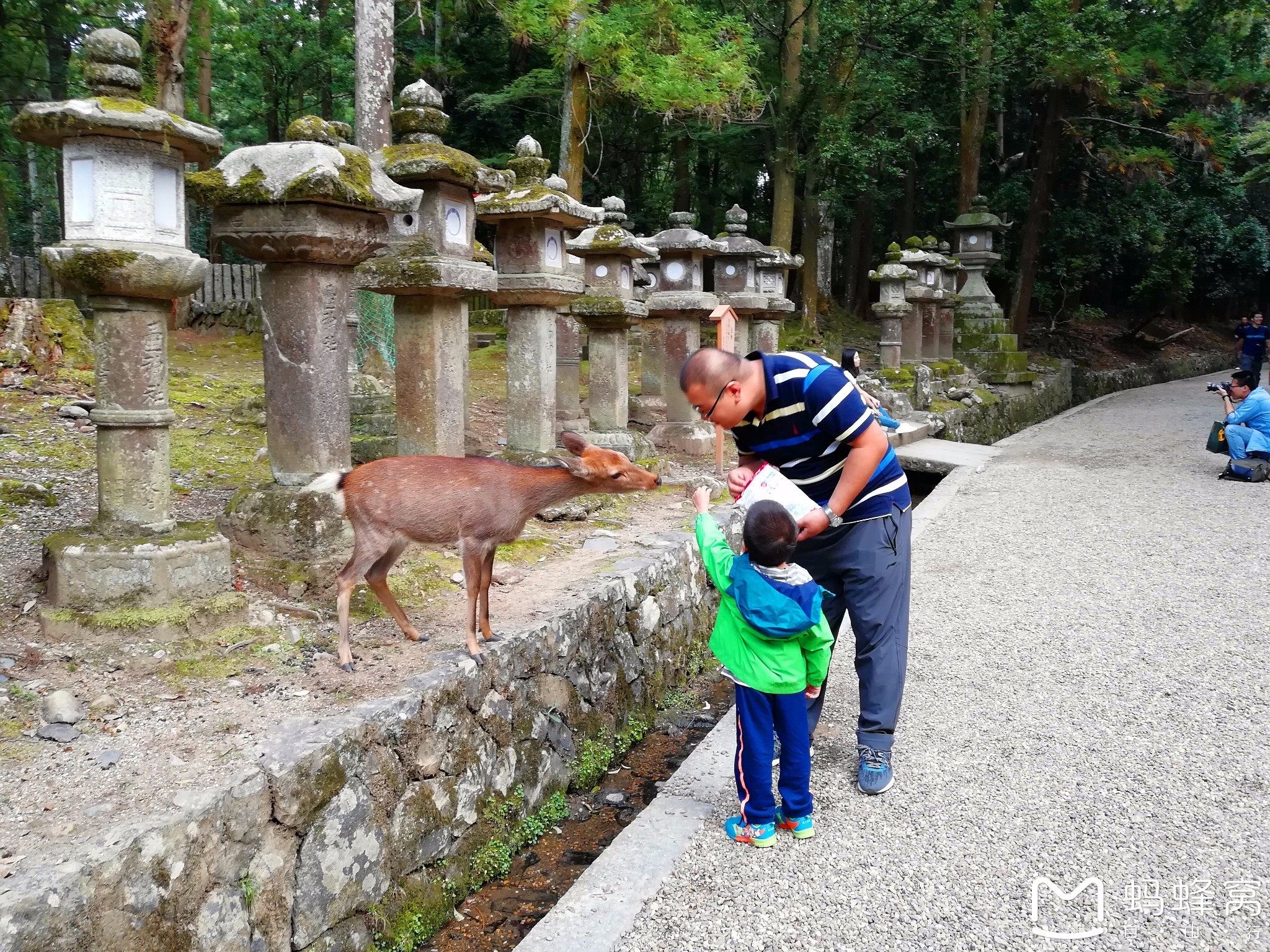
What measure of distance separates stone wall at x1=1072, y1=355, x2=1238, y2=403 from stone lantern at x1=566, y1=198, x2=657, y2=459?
1782 centimetres

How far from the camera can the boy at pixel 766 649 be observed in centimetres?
312

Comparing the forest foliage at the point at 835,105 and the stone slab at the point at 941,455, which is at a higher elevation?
the forest foliage at the point at 835,105

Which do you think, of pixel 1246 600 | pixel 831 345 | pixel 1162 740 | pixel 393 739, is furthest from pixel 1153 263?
pixel 393 739

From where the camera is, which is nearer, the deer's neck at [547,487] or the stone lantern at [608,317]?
the deer's neck at [547,487]

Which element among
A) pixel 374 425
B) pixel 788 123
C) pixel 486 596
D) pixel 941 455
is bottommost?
pixel 941 455

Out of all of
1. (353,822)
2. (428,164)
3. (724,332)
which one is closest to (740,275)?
(724,332)

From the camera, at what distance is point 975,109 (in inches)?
815

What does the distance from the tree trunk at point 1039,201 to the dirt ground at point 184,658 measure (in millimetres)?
17681

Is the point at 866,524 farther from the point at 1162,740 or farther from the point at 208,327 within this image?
the point at 208,327

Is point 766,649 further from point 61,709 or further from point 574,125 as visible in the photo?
point 574,125

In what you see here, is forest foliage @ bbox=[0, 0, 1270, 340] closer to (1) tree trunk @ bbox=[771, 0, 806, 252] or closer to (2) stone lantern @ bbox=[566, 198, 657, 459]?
(1) tree trunk @ bbox=[771, 0, 806, 252]

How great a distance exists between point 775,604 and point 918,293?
47.7ft

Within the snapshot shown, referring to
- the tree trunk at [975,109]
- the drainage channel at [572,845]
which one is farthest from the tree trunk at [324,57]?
the drainage channel at [572,845]

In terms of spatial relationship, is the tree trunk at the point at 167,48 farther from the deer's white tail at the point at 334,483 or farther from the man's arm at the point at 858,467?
the man's arm at the point at 858,467
